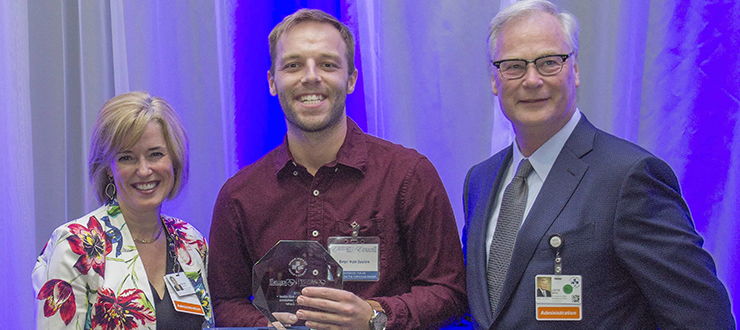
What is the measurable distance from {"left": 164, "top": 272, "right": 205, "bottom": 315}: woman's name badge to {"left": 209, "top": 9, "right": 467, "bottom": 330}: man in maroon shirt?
79 millimetres

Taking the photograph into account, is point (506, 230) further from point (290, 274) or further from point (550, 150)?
point (290, 274)

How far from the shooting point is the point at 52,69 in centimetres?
303

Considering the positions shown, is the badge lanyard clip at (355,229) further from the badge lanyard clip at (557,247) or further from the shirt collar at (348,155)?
the badge lanyard clip at (557,247)

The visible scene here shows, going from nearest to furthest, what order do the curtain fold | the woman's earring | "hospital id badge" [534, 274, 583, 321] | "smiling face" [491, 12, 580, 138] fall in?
"hospital id badge" [534, 274, 583, 321] < "smiling face" [491, 12, 580, 138] < the woman's earring < the curtain fold

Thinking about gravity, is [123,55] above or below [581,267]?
above

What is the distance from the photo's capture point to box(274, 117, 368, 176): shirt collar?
2.00 m

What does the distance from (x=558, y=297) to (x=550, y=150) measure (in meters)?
0.43

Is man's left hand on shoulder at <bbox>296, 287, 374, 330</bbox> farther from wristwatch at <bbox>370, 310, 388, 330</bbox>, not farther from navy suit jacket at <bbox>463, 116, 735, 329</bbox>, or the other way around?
navy suit jacket at <bbox>463, 116, 735, 329</bbox>

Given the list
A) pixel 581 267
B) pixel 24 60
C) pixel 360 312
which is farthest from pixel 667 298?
pixel 24 60

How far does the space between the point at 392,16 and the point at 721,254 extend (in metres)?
1.75

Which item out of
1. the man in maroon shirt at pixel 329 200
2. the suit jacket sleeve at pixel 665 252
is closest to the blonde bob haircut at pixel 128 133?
the man in maroon shirt at pixel 329 200

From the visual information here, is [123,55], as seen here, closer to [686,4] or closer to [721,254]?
[686,4]

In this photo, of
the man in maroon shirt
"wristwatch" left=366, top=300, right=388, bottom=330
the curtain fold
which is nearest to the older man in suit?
the man in maroon shirt

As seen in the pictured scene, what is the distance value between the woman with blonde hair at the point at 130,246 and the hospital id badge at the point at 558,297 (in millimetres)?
1122
